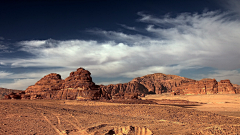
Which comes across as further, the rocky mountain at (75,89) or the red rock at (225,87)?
the red rock at (225,87)

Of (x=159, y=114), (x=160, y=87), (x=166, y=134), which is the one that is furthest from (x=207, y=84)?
(x=166, y=134)

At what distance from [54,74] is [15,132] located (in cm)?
4775

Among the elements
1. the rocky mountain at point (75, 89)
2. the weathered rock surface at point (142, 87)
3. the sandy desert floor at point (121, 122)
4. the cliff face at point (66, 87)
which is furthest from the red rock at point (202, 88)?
the sandy desert floor at point (121, 122)

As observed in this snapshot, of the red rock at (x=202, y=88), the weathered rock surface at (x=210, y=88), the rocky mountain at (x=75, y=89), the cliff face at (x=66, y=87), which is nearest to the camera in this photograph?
the cliff face at (x=66, y=87)

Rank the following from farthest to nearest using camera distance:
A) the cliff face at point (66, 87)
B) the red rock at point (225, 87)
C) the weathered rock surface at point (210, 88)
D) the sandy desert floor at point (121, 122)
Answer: the weathered rock surface at point (210, 88) < the red rock at point (225, 87) < the cliff face at point (66, 87) < the sandy desert floor at point (121, 122)

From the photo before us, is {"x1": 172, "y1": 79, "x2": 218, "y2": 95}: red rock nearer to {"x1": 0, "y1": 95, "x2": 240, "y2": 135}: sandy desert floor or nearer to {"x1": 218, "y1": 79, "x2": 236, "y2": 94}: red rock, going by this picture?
{"x1": 218, "y1": 79, "x2": 236, "y2": 94}: red rock

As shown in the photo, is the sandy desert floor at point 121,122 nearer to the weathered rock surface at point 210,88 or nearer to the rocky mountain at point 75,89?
→ the rocky mountain at point 75,89

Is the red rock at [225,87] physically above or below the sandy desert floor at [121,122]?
above

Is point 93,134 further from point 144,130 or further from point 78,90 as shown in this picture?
point 78,90

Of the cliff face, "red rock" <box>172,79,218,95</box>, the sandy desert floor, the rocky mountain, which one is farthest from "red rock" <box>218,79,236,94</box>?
the sandy desert floor

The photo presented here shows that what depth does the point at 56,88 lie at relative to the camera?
151 ft

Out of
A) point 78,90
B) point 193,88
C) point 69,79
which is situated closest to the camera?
point 78,90

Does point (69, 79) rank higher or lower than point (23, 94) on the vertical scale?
higher

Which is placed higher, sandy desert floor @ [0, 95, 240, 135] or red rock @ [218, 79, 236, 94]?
red rock @ [218, 79, 236, 94]
